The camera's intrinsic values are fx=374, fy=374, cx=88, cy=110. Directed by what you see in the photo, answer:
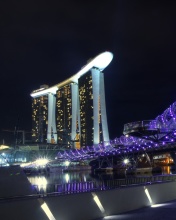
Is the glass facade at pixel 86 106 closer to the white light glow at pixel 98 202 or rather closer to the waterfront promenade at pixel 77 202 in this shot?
the waterfront promenade at pixel 77 202

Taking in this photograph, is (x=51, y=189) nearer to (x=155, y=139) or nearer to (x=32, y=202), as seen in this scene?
(x=32, y=202)

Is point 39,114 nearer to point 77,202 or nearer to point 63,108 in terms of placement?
point 63,108

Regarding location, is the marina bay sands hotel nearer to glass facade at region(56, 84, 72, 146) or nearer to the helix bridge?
glass facade at region(56, 84, 72, 146)

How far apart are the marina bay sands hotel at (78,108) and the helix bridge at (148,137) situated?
11.3 metres

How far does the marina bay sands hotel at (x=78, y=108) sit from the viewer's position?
110812mm

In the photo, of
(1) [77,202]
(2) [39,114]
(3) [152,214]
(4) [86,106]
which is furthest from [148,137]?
(2) [39,114]

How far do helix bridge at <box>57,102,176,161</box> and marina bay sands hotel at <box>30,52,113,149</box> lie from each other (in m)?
11.3

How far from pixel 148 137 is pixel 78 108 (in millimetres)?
74779

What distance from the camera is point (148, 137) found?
60438 mm

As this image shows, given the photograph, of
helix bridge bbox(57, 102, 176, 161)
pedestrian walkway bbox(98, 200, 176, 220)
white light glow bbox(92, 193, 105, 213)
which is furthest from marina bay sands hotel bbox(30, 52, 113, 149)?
white light glow bbox(92, 193, 105, 213)

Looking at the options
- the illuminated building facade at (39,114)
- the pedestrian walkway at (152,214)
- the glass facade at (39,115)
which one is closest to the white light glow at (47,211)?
the pedestrian walkway at (152,214)

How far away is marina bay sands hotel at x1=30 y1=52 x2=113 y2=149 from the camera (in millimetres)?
110812

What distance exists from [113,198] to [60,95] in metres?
157

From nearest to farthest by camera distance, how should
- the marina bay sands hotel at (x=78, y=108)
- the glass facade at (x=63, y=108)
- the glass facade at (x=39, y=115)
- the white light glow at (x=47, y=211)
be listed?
1. the white light glow at (x=47, y=211)
2. the marina bay sands hotel at (x=78, y=108)
3. the glass facade at (x=63, y=108)
4. the glass facade at (x=39, y=115)
